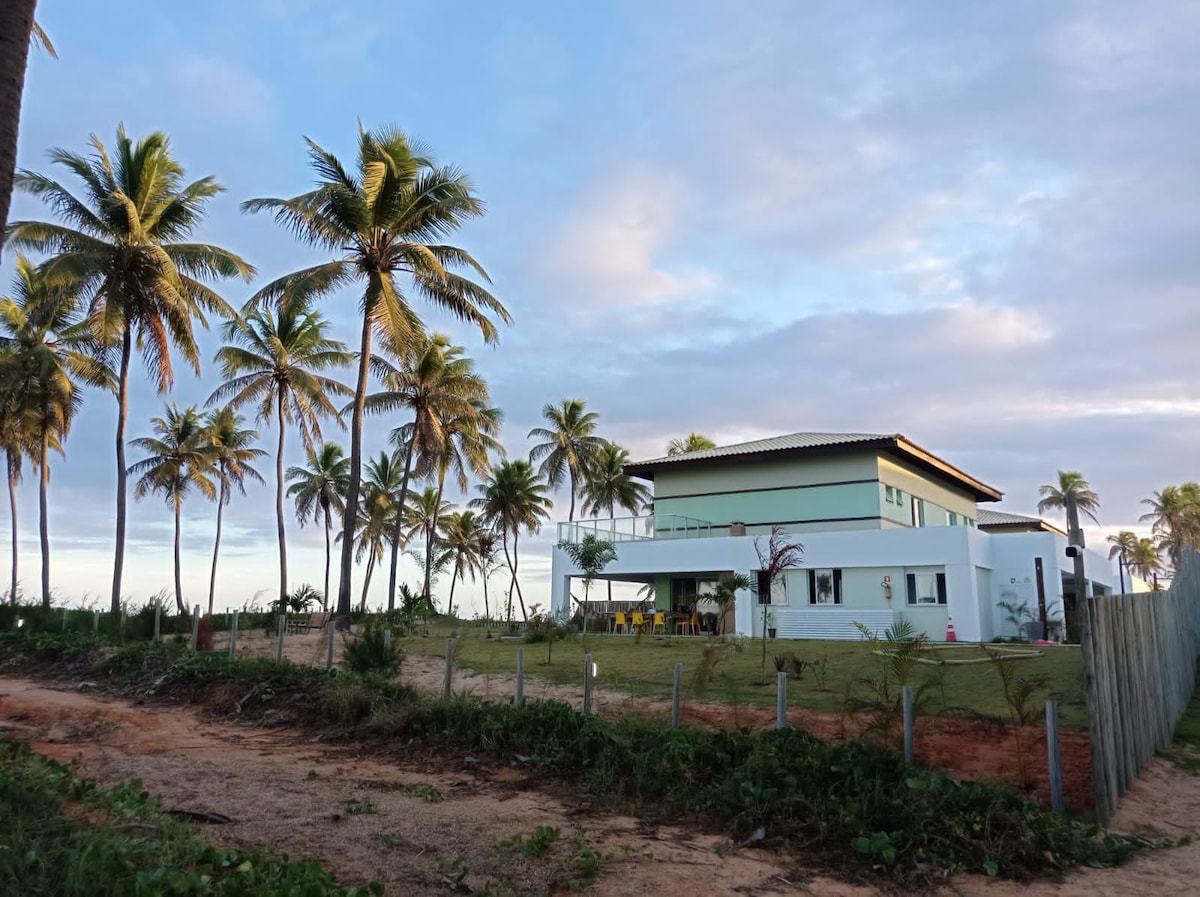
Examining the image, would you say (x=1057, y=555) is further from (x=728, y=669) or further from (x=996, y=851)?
(x=996, y=851)

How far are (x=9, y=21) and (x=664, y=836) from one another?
7.50m

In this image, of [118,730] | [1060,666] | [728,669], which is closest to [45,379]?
[118,730]

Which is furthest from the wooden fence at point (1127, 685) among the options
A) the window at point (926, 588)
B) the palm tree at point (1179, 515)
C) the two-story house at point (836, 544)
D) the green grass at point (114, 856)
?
the palm tree at point (1179, 515)

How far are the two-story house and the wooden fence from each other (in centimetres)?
1104

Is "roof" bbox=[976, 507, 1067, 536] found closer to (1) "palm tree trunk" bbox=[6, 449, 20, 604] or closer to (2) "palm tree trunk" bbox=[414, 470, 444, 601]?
(2) "palm tree trunk" bbox=[414, 470, 444, 601]

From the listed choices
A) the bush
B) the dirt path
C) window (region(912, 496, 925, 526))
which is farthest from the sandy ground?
window (region(912, 496, 925, 526))

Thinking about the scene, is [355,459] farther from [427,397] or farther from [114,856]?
[114,856]

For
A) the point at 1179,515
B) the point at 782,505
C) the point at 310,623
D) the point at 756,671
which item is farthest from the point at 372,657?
the point at 1179,515

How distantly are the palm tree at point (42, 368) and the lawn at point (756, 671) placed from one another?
50.7 feet

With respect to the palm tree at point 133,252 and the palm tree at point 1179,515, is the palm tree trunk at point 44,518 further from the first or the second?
the palm tree at point 1179,515

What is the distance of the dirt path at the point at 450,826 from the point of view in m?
5.62

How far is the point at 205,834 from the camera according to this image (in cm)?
597

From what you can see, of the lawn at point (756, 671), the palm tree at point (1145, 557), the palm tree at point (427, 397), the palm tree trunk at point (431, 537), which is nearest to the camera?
the lawn at point (756, 671)

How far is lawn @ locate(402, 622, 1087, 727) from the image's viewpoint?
38.8ft
